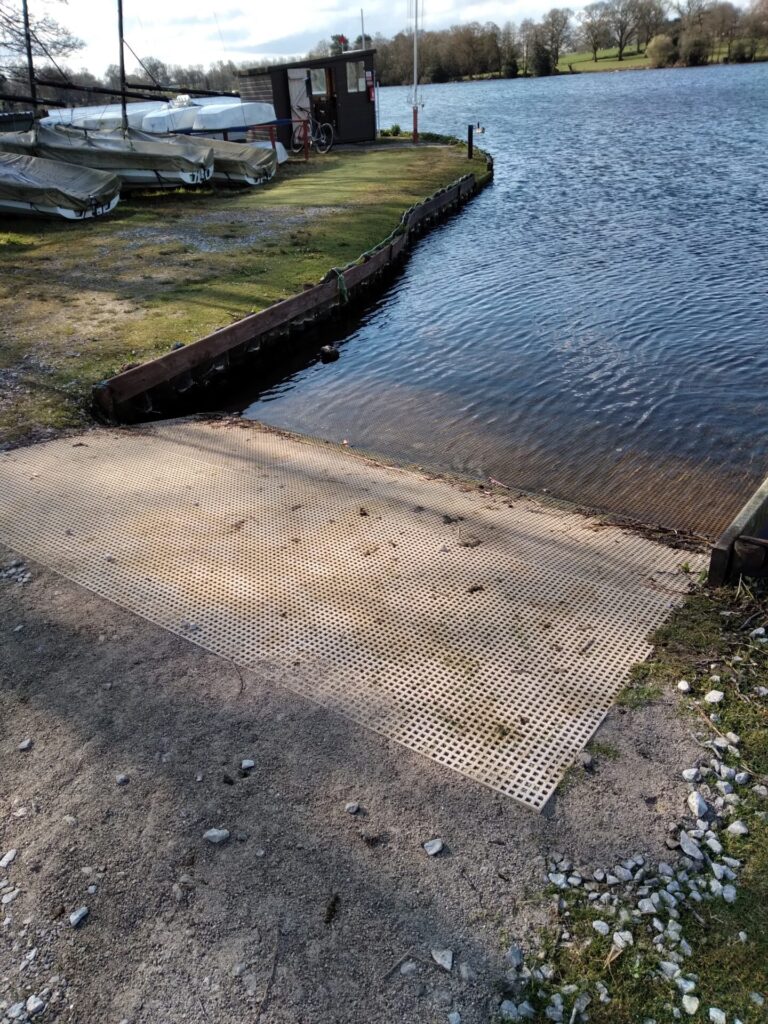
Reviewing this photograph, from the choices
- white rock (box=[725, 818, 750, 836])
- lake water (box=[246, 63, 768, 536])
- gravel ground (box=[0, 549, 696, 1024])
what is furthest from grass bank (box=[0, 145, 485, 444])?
white rock (box=[725, 818, 750, 836])

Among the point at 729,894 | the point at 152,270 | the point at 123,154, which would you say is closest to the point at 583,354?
the point at 152,270

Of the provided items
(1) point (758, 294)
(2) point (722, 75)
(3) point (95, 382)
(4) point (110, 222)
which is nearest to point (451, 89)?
(2) point (722, 75)

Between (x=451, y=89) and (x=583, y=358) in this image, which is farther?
(x=451, y=89)

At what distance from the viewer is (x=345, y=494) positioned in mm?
6723

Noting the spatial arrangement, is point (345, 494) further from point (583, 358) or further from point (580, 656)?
point (583, 358)

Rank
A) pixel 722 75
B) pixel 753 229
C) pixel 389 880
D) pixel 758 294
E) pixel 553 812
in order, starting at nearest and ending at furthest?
pixel 389 880 < pixel 553 812 < pixel 758 294 < pixel 753 229 < pixel 722 75

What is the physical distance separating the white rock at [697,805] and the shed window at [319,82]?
3554 cm

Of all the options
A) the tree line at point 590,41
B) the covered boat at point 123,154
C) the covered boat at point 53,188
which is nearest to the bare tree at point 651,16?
the tree line at point 590,41

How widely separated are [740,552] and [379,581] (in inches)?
96.3

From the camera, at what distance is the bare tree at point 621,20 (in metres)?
104

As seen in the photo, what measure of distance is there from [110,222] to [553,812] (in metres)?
19.8

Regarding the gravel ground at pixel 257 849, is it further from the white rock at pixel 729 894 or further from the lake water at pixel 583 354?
the lake water at pixel 583 354

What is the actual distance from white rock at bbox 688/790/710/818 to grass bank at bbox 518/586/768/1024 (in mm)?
30

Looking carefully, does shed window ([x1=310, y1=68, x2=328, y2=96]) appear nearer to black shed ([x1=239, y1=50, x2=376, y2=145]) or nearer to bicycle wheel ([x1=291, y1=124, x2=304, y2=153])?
black shed ([x1=239, y1=50, x2=376, y2=145])
